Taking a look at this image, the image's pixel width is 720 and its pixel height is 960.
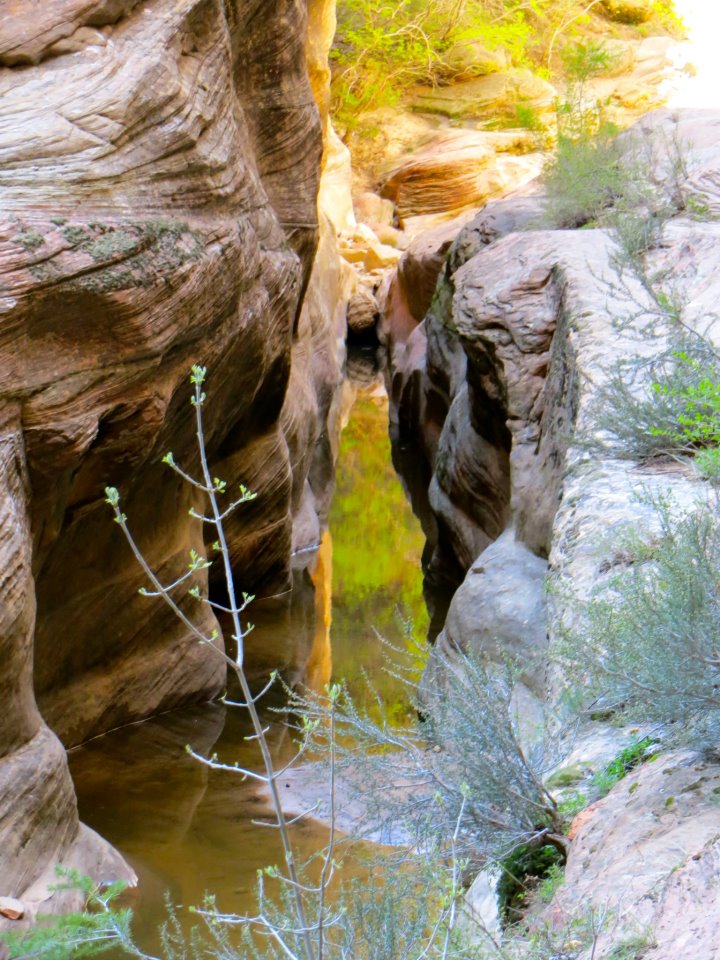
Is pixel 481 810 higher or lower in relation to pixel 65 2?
lower

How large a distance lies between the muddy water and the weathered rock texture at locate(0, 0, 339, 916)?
0.27 meters

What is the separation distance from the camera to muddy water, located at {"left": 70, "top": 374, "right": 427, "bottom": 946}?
5219mm

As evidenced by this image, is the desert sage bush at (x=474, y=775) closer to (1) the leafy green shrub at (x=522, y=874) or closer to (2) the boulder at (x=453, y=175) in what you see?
(1) the leafy green shrub at (x=522, y=874)

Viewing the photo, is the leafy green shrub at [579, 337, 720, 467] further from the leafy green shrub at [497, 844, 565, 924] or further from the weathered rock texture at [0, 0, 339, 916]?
the weathered rock texture at [0, 0, 339, 916]

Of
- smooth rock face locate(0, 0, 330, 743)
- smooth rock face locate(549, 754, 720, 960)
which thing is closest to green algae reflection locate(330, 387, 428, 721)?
smooth rock face locate(0, 0, 330, 743)

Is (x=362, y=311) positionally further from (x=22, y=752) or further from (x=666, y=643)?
(x=666, y=643)

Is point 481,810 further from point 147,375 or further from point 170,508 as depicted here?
point 170,508

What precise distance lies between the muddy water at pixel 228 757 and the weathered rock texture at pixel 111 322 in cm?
27

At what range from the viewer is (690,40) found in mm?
29688

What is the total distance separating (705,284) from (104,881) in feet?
12.8

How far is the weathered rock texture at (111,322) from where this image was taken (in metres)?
4.52

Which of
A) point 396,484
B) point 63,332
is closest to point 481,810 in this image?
point 63,332

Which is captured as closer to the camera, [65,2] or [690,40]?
[65,2]

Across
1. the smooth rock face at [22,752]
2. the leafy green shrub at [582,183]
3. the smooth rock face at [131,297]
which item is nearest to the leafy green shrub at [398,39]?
the leafy green shrub at [582,183]
